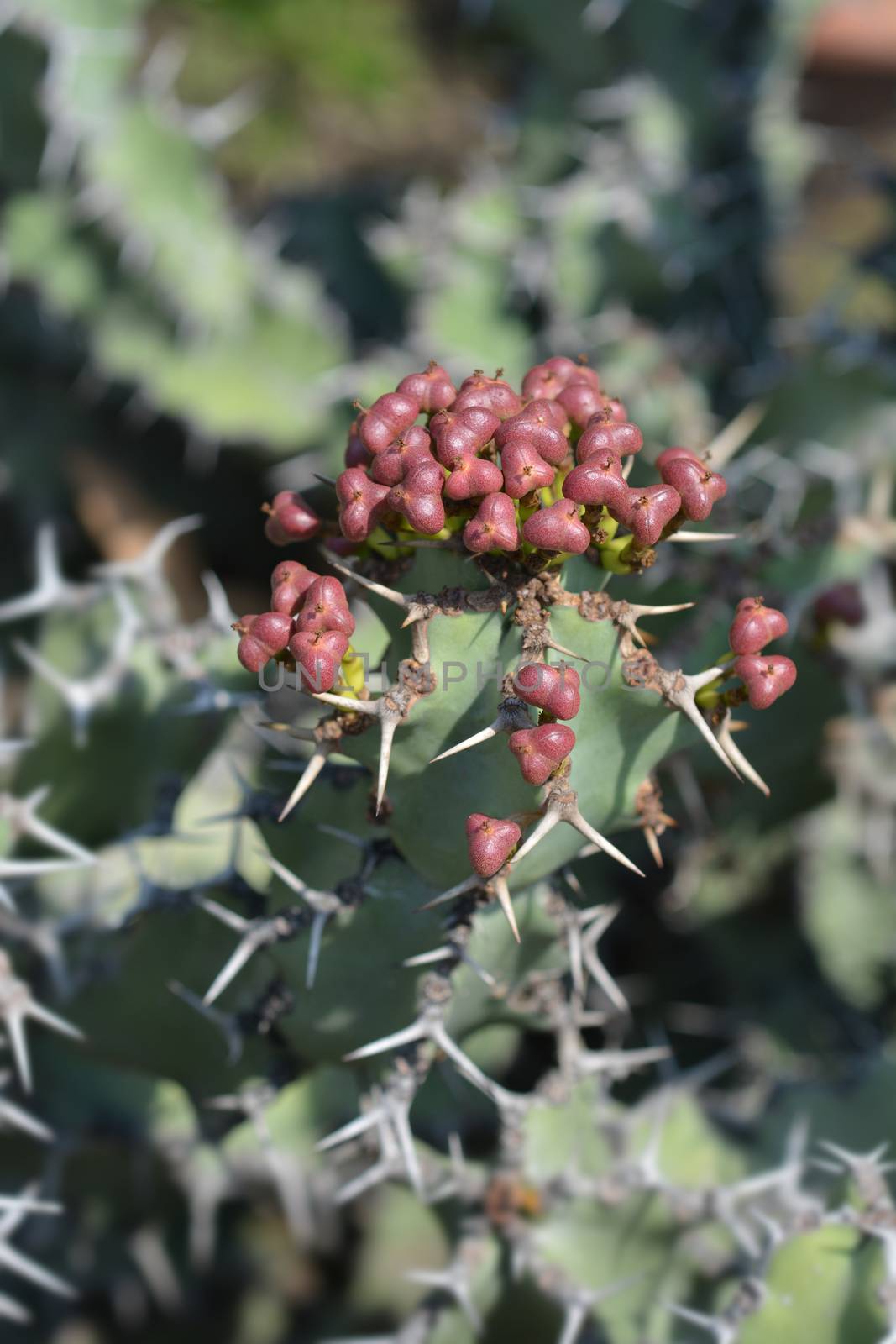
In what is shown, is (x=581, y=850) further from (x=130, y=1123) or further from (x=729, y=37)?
(x=729, y=37)

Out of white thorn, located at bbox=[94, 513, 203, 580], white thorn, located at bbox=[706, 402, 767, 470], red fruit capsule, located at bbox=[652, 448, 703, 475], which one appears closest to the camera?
red fruit capsule, located at bbox=[652, 448, 703, 475]

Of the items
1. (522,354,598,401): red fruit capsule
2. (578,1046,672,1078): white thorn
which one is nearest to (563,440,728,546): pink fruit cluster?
(522,354,598,401): red fruit capsule

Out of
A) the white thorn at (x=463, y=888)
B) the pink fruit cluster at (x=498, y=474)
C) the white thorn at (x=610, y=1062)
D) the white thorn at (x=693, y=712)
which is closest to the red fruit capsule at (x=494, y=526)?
the pink fruit cluster at (x=498, y=474)

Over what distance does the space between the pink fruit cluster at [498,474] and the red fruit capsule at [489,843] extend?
0.23 m

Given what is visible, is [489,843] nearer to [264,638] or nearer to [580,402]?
[264,638]

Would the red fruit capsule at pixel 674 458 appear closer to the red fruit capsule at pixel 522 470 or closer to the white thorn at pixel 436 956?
the red fruit capsule at pixel 522 470

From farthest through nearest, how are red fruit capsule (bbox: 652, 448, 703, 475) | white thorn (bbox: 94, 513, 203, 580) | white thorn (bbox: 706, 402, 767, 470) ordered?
white thorn (bbox: 94, 513, 203, 580)
white thorn (bbox: 706, 402, 767, 470)
red fruit capsule (bbox: 652, 448, 703, 475)

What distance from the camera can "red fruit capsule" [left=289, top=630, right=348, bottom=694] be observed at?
974 mm

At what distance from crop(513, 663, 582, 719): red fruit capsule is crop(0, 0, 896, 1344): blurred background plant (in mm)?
443

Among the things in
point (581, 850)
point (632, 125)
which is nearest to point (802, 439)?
point (632, 125)

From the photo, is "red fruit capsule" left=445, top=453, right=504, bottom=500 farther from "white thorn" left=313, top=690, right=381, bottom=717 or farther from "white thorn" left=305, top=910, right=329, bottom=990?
"white thorn" left=305, top=910, right=329, bottom=990

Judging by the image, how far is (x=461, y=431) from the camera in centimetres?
100

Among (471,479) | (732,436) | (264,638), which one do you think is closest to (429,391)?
(471,479)

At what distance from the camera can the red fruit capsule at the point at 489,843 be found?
39.0 inches
